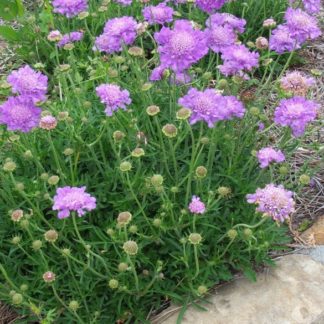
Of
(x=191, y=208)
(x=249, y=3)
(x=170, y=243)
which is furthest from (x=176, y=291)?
(x=249, y=3)

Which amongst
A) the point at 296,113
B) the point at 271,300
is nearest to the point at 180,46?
the point at 296,113

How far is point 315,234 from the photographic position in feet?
9.20

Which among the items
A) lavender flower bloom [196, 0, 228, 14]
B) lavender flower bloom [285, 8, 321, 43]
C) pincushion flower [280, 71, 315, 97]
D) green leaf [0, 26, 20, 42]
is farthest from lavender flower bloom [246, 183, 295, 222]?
green leaf [0, 26, 20, 42]

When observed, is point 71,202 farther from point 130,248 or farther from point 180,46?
point 180,46

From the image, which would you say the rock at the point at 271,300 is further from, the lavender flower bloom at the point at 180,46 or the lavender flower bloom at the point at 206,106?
the lavender flower bloom at the point at 180,46

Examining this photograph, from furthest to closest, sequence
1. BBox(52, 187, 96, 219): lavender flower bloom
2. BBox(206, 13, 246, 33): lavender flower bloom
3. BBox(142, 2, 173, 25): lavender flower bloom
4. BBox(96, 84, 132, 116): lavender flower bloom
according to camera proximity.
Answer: BBox(142, 2, 173, 25): lavender flower bloom → BBox(206, 13, 246, 33): lavender flower bloom → BBox(96, 84, 132, 116): lavender flower bloom → BBox(52, 187, 96, 219): lavender flower bloom

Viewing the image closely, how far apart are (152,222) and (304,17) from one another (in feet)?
3.87

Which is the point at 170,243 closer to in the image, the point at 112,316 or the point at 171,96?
the point at 112,316

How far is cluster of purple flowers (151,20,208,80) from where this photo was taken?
2340 millimetres

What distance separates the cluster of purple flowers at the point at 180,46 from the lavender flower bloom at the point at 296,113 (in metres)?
0.43

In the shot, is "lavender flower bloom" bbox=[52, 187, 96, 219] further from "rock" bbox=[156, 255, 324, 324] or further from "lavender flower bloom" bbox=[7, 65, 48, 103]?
"rock" bbox=[156, 255, 324, 324]

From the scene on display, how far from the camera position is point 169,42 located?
2357 mm

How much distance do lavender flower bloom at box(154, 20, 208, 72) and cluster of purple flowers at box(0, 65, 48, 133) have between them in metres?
0.54

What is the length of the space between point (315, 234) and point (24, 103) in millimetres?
1537
